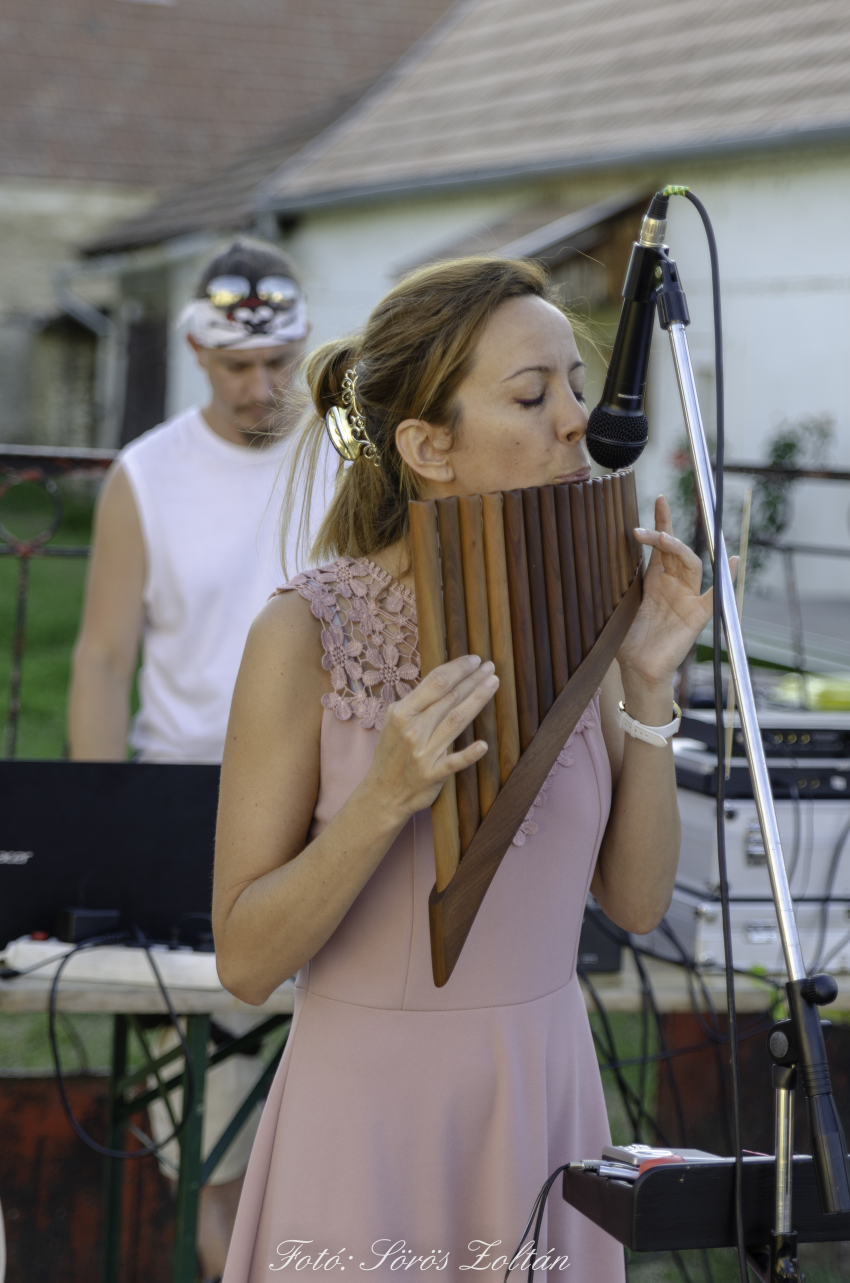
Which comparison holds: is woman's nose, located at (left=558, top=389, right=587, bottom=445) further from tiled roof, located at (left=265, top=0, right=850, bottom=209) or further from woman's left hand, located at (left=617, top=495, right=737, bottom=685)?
tiled roof, located at (left=265, top=0, right=850, bottom=209)

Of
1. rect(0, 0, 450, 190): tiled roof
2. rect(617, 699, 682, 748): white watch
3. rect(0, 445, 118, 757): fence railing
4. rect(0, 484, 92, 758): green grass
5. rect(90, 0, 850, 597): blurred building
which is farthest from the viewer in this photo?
rect(0, 0, 450, 190): tiled roof

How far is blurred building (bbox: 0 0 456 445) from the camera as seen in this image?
1883 cm

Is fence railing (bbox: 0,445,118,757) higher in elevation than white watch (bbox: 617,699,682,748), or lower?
higher

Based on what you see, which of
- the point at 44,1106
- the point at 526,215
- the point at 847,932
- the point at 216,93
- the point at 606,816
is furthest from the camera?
the point at 216,93

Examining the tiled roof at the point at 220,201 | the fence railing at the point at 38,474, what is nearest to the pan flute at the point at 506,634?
the fence railing at the point at 38,474

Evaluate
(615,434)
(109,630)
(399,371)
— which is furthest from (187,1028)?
(615,434)

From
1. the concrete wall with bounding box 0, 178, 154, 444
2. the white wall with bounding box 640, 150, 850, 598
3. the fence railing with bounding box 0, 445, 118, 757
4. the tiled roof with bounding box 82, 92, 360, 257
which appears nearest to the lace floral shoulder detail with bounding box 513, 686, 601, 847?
the fence railing with bounding box 0, 445, 118, 757

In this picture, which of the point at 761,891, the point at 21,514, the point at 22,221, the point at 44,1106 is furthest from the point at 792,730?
the point at 22,221

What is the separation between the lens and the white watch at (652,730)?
67.8 inches

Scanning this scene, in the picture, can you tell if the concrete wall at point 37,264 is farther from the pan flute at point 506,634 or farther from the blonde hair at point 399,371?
the pan flute at point 506,634

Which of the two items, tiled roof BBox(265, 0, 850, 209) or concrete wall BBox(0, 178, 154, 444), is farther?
concrete wall BBox(0, 178, 154, 444)

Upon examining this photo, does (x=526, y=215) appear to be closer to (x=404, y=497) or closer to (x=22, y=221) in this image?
(x=404, y=497)

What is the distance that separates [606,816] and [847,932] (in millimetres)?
1133

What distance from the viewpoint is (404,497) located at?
1.80 m
